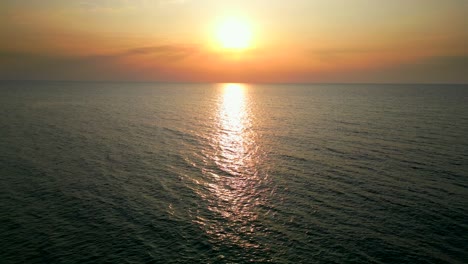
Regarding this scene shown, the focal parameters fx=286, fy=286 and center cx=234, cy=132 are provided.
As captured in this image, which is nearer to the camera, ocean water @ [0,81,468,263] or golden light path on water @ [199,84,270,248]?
ocean water @ [0,81,468,263]

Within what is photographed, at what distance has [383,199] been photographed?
1556 inches

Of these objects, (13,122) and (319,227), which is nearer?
(319,227)

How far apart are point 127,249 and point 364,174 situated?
39.2 meters

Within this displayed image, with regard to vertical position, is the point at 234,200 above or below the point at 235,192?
below

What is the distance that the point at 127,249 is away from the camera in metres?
28.6

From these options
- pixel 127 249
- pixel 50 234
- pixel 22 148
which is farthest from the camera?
pixel 22 148

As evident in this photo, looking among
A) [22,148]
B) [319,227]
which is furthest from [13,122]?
[319,227]

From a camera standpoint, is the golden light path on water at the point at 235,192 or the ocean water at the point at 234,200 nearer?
the ocean water at the point at 234,200

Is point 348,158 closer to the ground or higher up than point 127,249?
higher up

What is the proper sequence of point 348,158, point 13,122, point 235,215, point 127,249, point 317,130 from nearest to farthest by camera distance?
point 127,249 < point 235,215 < point 348,158 < point 317,130 < point 13,122

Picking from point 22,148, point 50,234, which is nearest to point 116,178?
point 50,234

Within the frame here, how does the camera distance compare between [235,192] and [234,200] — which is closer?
[234,200]

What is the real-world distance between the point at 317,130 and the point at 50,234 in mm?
77423

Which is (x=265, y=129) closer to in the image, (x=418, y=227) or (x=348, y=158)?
(x=348, y=158)
